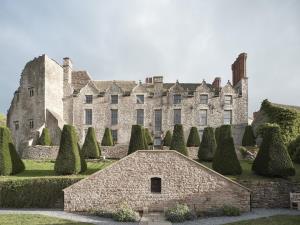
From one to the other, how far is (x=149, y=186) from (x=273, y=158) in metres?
8.29

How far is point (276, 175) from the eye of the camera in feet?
67.6

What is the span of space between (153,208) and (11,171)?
1155 cm

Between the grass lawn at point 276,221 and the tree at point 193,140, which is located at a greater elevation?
the tree at point 193,140

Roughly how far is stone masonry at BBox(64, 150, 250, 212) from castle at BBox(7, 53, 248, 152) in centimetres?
2056

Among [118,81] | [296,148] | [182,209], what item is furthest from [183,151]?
[118,81]

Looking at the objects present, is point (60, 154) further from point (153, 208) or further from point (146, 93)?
point (146, 93)

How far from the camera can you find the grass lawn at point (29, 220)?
1538 centimetres

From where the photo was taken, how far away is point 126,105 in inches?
1610

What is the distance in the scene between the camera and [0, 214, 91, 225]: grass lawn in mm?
15375

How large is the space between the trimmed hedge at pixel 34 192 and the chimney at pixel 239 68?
27647 mm

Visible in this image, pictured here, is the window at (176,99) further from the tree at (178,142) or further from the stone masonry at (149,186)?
the stone masonry at (149,186)

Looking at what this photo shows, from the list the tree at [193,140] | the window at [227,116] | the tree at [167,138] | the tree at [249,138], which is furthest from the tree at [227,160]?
the window at [227,116]

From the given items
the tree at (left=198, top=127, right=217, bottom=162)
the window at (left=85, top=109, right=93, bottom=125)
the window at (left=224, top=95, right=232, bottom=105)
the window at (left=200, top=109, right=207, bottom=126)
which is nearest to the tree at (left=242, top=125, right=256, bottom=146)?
the window at (left=224, top=95, right=232, bottom=105)

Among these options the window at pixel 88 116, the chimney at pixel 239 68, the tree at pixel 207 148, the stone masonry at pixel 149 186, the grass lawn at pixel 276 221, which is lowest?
the grass lawn at pixel 276 221
